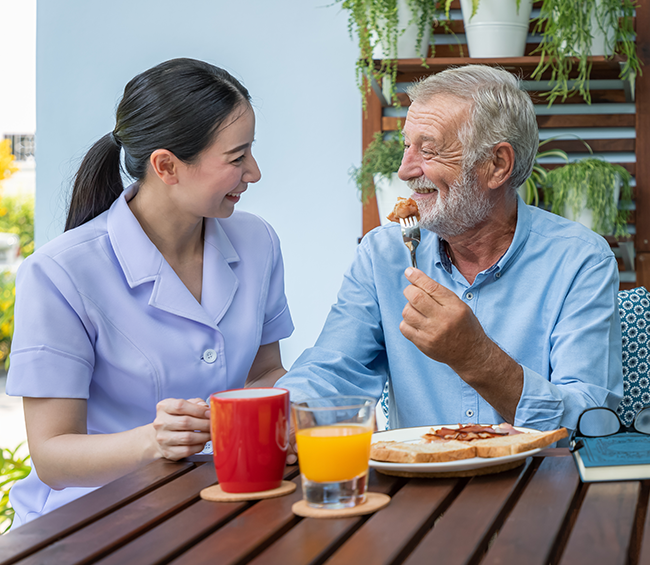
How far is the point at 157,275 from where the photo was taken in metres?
1.34

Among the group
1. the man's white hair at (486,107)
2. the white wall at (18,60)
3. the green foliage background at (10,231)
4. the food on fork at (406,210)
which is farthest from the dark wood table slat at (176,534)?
the green foliage background at (10,231)

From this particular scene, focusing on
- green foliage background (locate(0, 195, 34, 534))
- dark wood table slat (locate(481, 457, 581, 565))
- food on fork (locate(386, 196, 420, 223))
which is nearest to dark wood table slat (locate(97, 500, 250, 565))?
dark wood table slat (locate(481, 457, 581, 565))

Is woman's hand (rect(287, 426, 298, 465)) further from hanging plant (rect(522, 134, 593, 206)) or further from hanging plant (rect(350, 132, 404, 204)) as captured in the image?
hanging plant (rect(522, 134, 593, 206))

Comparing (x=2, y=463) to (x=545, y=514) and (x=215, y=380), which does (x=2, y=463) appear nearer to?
(x=215, y=380)

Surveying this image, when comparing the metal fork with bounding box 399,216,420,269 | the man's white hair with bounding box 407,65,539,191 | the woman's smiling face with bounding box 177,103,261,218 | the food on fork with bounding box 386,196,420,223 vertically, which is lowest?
the metal fork with bounding box 399,216,420,269

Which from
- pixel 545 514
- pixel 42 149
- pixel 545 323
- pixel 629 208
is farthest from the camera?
pixel 42 149

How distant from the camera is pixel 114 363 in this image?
50.6 inches

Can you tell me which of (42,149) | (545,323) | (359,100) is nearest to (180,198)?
(545,323)

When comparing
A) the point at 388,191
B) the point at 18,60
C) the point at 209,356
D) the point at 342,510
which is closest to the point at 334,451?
the point at 342,510

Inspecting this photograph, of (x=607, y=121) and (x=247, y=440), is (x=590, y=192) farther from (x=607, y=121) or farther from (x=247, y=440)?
(x=247, y=440)

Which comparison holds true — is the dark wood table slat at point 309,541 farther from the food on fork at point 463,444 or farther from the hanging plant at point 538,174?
the hanging plant at point 538,174

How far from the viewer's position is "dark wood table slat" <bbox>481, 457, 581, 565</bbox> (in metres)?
0.62

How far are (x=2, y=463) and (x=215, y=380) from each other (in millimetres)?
1493

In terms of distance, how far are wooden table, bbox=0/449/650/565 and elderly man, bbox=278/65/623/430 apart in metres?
0.49
